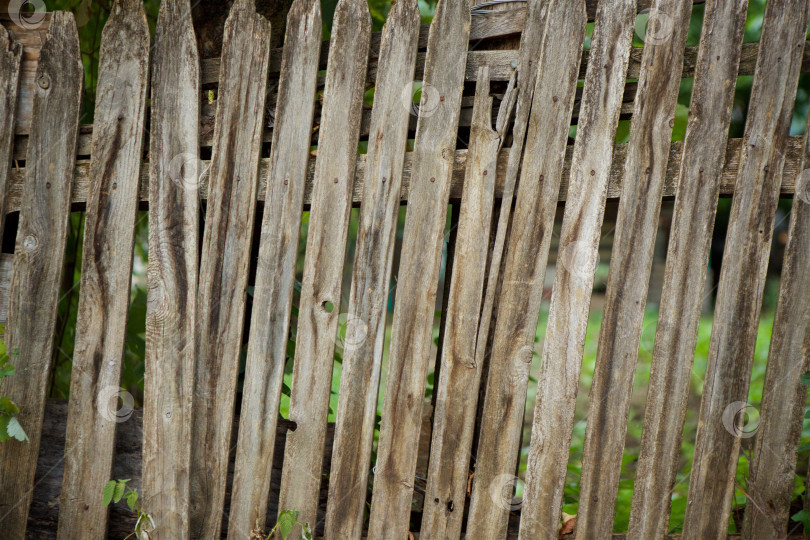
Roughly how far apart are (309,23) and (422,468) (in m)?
1.52

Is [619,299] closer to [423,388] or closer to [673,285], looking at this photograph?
[673,285]

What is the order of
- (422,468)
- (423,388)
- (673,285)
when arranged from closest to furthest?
(673,285), (423,388), (422,468)

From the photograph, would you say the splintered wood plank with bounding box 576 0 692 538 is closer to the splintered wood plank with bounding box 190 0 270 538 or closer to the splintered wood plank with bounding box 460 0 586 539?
the splintered wood plank with bounding box 460 0 586 539

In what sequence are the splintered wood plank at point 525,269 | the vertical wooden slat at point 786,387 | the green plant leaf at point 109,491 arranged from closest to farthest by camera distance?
1. the vertical wooden slat at point 786,387
2. the splintered wood plank at point 525,269
3. the green plant leaf at point 109,491

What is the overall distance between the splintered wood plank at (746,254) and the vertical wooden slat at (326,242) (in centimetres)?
114

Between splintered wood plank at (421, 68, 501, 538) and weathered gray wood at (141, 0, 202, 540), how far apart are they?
0.83m

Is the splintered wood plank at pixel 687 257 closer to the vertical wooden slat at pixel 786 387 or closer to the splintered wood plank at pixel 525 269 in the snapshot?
the vertical wooden slat at pixel 786 387

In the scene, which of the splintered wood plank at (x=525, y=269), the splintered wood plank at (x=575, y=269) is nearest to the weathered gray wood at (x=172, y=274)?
the splintered wood plank at (x=525, y=269)

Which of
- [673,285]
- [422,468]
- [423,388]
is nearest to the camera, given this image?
[673,285]

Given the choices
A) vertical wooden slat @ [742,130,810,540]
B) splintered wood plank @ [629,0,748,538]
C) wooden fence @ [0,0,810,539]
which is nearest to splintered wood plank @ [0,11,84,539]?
wooden fence @ [0,0,810,539]

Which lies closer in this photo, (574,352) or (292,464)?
(574,352)

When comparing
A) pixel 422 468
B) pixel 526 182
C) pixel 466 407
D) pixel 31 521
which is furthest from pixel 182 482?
pixel 526 182

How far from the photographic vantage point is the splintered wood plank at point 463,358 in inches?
77.4

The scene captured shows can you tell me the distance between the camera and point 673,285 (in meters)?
1.86
